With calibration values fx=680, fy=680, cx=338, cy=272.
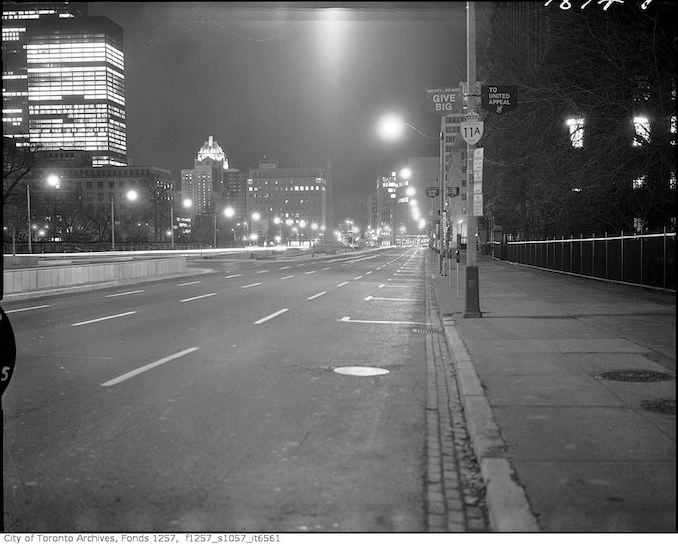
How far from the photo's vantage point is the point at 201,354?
11203 millimetres

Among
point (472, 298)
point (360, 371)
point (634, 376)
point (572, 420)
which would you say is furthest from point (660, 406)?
point (472, 298)

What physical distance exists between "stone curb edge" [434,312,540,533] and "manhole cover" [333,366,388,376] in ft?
4.98

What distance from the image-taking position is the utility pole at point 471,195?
15.0 meters

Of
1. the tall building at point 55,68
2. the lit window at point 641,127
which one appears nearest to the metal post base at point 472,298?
the tall building at point 55,68

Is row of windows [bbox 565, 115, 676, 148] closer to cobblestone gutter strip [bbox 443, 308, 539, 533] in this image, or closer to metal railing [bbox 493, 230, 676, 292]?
metal railing [bbox 493, 230, 676, 292]

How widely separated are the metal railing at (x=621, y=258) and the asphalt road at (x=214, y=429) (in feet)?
27.3

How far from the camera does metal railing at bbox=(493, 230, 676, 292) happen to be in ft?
65.6

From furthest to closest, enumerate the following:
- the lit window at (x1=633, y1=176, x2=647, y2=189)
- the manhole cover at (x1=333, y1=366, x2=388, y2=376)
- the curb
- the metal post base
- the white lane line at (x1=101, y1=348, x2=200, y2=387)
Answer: the lit window at (x1=633, y1=176, x2=647, y2=189)
the metal post base
the manhole cover at (x1=333, y1=366, x2=388, y2=376)
the white lane line at (x1=101, y1=348, x2=200, y2=387)
the curb

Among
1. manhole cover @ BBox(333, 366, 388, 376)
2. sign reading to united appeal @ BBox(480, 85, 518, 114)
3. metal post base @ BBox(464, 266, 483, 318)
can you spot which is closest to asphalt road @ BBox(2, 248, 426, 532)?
manhole cover @ BBox(333, 366, 388, 376)

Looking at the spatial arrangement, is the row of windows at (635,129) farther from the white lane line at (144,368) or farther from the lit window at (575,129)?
the white lane line at (144,368)

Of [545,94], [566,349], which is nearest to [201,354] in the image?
[566,349]

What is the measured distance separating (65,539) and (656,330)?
11862 millimetres

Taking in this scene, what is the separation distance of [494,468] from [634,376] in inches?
173

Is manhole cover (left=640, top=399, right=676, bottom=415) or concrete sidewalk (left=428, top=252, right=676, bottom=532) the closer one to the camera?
concrete sidewalk (left=428, top=252, right=676, bottom=532)
